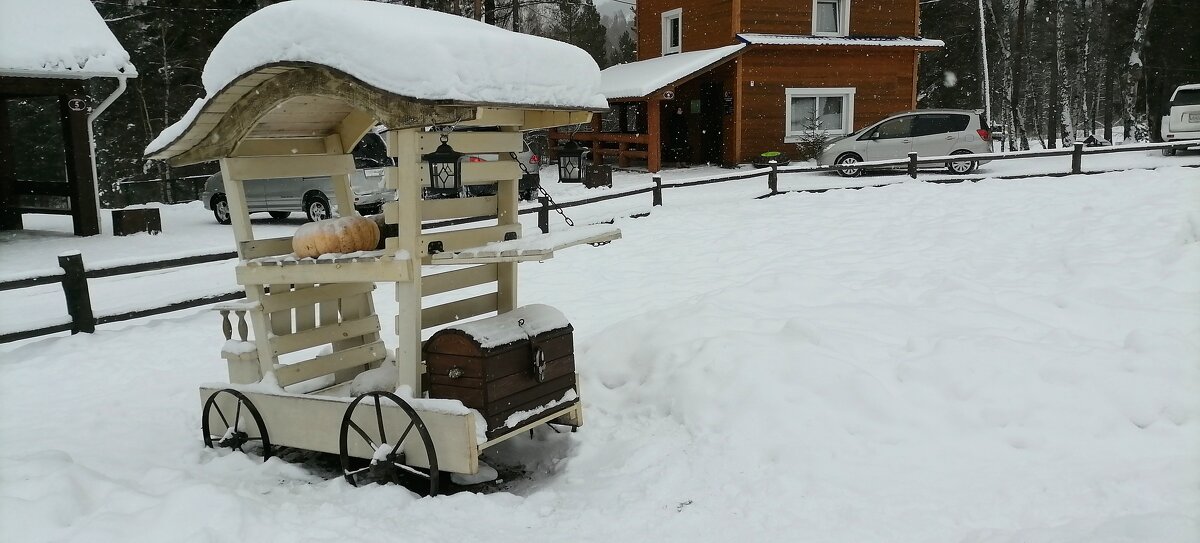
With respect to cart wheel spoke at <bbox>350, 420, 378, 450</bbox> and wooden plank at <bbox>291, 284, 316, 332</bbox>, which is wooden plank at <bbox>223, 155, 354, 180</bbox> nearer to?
wooden plank at <bbox>291, 284, 316, 332</bbox>

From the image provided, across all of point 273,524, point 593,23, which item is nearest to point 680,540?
point 273,524

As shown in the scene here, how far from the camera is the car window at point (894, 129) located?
1892 cm

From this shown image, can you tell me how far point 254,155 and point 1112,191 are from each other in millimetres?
11770

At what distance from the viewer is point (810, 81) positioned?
2228cm

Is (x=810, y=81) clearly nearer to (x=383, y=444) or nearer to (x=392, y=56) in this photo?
(x=392, y=56)

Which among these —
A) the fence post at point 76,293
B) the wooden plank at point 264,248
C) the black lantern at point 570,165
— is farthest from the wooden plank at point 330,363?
the black lantern at point 570,165

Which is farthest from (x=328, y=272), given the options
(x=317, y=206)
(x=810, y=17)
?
(x=810, y=17)

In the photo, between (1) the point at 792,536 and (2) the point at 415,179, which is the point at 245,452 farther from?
(1) the point at 792,536

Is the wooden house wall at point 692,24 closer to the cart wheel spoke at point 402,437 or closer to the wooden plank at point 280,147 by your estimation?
the wooden plank at point 280,147

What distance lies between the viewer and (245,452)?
5227 millimetres

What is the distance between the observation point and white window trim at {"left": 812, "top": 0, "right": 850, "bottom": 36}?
73.1 feet

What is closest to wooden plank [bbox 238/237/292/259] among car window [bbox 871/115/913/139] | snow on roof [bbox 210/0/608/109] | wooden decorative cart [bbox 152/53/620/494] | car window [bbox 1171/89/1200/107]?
wooden decorative cart [bbox 152/53/620/494]

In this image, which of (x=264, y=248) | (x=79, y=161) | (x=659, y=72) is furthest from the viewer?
(x=659, y=72)

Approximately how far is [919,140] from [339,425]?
16.7m
